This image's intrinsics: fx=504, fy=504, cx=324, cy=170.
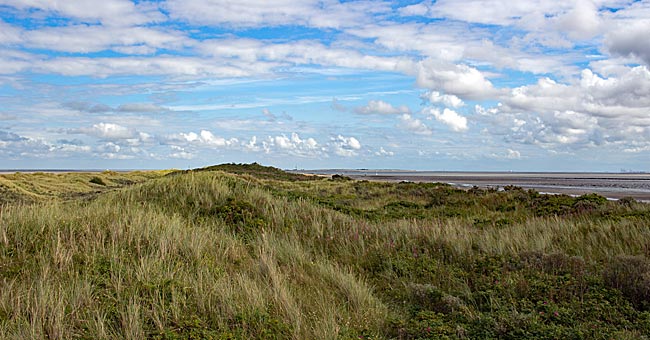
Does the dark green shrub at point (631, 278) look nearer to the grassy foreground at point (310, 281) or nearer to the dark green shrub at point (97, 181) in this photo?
the grassy foreground at point (310, 281)

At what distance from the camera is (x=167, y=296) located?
614cm

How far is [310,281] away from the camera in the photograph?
742cm

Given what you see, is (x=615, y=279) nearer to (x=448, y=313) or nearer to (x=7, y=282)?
(x=448, y=313)

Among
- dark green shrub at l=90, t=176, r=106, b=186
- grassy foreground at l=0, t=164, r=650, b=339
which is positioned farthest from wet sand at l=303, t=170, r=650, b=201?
dark green shrub at l=90, t=176, r=106, b=186

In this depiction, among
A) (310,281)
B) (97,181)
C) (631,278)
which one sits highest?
(631,278)

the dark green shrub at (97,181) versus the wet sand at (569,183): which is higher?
the wet sand at (569,183)

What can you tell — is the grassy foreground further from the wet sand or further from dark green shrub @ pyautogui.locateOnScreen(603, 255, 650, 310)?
the wet sand

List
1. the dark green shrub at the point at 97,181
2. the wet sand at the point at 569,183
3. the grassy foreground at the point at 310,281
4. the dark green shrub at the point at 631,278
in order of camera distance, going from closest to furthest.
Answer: the grassy foreground at the point at 310,281 < the dark green shrub at the point at 631,278 < the wet sand at the point at 569,183 < the dark green shrub at the point at 97,181

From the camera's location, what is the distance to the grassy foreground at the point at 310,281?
558 cm

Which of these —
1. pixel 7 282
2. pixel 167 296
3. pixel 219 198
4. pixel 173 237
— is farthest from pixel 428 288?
pixel 219 198

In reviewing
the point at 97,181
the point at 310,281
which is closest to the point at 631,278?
the point at 310,281

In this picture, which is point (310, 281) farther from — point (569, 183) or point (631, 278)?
point (569, 183)

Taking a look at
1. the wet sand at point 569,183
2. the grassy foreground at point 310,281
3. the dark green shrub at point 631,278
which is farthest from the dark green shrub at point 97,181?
the dark green shrub at point 631,278

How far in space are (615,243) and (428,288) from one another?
17.8 feet
